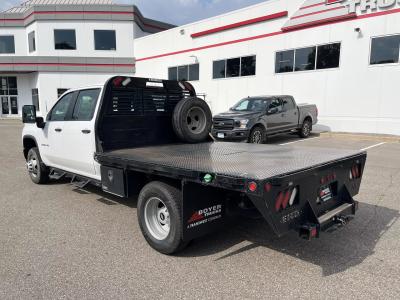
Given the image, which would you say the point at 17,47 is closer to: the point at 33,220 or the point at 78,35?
the point at 78,35

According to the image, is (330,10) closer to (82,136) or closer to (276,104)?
(276,104)

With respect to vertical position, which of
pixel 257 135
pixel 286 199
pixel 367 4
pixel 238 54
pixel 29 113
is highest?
pixel 367 4

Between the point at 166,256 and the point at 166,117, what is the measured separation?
8.87ft

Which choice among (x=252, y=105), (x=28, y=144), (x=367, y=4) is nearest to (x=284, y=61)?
(x=367, y=4)

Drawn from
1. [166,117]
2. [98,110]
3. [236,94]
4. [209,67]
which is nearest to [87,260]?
[98,110]

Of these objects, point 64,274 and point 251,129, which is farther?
point 251,129

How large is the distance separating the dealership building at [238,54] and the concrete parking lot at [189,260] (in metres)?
10.8

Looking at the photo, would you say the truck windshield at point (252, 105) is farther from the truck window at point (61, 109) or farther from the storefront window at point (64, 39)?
the storefront window at point (64, 39)

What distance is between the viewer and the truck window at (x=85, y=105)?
16.4 ft

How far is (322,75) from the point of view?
15508 millimetres

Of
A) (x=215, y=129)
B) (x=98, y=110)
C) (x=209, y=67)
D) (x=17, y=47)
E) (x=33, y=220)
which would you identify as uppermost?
(x=17, y=47)

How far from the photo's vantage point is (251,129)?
11.2 m

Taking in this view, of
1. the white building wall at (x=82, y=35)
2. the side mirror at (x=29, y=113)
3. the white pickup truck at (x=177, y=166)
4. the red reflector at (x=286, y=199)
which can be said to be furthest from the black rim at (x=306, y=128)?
the white building wall at (x=82, y=35)

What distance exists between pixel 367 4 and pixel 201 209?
14532 mm
